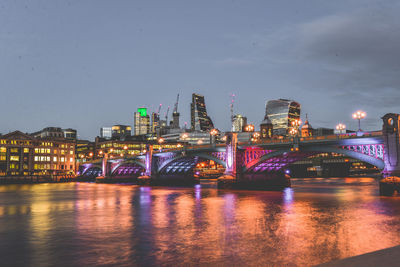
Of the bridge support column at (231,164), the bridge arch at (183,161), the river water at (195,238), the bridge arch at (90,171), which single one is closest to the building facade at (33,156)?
the bridge arch at (90,171)

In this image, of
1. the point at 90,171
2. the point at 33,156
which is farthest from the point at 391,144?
the point at 33,156

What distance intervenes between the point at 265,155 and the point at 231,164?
866cm

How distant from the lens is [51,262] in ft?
57.1

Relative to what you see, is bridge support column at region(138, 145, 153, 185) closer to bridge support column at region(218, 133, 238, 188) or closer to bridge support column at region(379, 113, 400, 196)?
bridge support column at region(218, 133, 238, 188)

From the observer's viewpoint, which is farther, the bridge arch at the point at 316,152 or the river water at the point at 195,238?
the bridge arch at the point at 316,152

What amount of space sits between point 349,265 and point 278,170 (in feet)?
263

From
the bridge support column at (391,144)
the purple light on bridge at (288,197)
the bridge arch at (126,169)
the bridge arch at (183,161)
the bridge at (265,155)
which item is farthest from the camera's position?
the bridge arch at (126,169)

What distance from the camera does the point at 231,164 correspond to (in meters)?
79.1

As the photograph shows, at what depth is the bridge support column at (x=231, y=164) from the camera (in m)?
78.4

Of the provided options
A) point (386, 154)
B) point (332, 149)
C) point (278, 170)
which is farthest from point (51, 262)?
point (278, 170)

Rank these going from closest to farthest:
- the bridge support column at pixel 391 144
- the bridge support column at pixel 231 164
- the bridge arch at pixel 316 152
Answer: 1. the bridge support column at pixel 391 144
2. the bridge arch at pixel 316 152
3. the bridge support column at pixel 231 164

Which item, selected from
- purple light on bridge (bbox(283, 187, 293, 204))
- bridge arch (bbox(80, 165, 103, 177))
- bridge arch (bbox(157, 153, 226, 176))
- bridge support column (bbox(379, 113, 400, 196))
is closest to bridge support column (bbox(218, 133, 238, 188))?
bridge arch (bbox(157, 153, 226, 176))

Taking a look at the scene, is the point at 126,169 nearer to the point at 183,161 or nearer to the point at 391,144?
the point at 183,161

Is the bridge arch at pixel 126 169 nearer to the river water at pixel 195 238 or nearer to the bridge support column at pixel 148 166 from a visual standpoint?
the bridge support column at pixel 148 166
